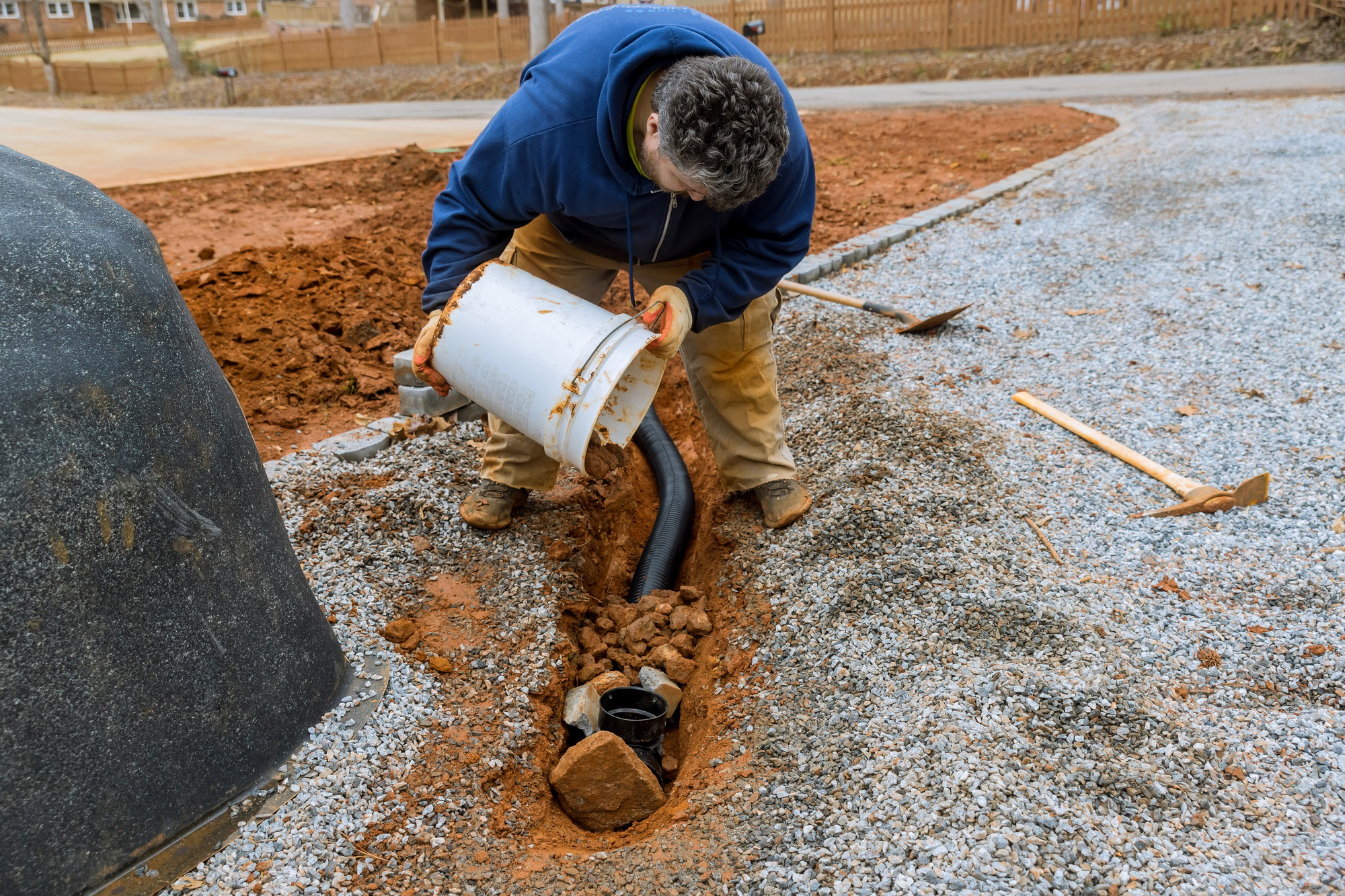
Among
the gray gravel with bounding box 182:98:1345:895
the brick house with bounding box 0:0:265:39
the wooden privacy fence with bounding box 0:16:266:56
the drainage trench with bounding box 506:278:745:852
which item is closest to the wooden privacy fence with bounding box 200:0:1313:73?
the gray gravel with bounding box 182:98:1345:895

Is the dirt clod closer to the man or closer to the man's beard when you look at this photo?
the man

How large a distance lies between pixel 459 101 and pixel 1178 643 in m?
17.1

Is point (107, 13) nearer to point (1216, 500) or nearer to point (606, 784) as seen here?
point (606, 784)

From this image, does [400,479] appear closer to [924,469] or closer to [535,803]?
[535,803]

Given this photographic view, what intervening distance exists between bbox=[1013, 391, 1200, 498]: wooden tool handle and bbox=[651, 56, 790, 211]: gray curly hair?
1.96 metres

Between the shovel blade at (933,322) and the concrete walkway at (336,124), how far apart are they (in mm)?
5785

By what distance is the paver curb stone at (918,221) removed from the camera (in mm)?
5570

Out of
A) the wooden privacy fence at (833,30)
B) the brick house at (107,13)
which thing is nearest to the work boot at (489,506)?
the wooden privacy fence at (833,30)

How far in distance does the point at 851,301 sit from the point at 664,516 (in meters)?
2.10

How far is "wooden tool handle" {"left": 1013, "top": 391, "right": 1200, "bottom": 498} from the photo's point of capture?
3100 mm

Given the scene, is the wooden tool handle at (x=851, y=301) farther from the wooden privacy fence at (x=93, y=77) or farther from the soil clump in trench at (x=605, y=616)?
the wooden privacy fence at (x=93, y=77)

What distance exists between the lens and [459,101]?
55.7ft

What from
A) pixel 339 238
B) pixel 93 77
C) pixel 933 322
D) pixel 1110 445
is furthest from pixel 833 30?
pixel 93 77

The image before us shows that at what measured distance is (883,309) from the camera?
15.8 ft
